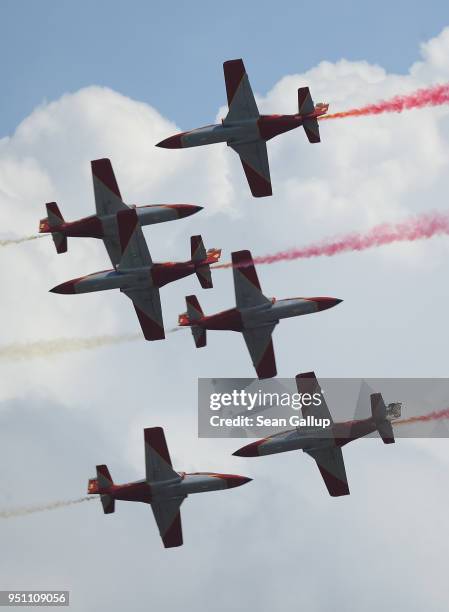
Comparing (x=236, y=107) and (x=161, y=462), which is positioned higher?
(x=236, y=107)

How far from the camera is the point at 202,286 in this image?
9075 centimetres

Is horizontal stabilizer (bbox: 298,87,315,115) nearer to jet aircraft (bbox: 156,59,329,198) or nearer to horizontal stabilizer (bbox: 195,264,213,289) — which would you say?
jet aircraft (bbox: 156,59,329,198)

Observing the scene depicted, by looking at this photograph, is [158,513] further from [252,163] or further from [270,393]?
[252,163]

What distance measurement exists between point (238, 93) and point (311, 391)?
20.3 metres

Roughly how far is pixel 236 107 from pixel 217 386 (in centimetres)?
2479

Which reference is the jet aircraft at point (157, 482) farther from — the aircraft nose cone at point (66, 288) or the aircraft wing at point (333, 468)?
the aircraft nose cone at point (66, 288)

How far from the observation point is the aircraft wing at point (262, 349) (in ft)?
306

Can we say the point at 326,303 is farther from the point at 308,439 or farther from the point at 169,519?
the point at 169,519

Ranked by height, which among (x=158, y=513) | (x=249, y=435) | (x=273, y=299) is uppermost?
(x=273, y=299)

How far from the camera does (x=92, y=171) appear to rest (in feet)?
296

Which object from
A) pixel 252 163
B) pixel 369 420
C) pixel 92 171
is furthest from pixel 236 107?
pixel 369 420

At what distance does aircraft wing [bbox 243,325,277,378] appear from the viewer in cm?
9325

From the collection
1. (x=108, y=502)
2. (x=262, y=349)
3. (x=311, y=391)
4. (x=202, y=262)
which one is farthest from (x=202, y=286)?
(x=108, y=502)

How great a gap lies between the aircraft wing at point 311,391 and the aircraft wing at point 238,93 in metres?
17.8
